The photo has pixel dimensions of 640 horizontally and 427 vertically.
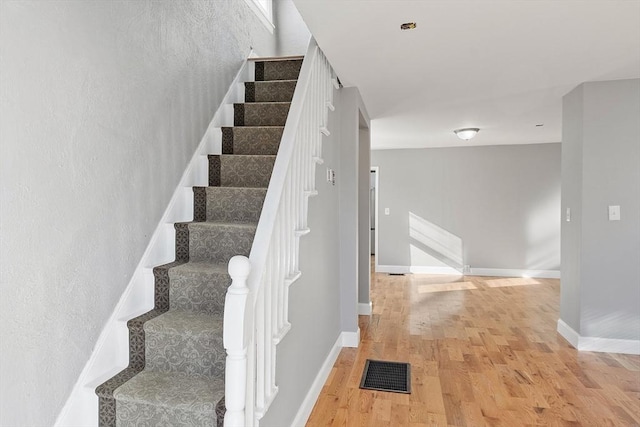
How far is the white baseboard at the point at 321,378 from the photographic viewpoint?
2146 mm

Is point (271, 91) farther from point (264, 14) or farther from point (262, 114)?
point (264, 14)

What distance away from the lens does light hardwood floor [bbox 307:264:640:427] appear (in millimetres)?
2311

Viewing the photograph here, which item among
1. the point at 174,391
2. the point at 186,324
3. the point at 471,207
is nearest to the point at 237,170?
the point at 186,324

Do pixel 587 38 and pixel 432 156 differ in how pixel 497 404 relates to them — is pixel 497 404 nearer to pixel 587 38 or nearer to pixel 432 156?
pixel 587 38

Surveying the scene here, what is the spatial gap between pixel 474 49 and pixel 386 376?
2.33 metres

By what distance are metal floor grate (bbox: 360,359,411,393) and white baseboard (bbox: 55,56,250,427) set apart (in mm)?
1561

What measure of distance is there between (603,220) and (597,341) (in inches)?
39.9

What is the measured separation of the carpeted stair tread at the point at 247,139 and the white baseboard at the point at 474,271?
4.83 metres

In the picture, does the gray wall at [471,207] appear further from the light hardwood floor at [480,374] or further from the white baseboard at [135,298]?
the white baseboard at [135,298]

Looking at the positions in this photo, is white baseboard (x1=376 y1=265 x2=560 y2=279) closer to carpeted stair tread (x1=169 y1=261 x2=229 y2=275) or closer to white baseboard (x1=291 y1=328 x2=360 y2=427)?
white baseboard (x1=291 y1=328 x2=360 y2=427)

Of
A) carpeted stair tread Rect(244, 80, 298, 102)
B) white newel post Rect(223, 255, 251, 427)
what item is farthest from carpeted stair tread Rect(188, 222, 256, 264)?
carpeted stair tread Rect(244, 80, 298, 102)

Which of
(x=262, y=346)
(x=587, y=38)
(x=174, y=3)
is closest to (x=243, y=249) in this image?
(x=262, y=346)

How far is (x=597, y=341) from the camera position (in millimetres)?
3295

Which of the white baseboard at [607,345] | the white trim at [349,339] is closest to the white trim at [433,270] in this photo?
the white baseboard at [607,345]
